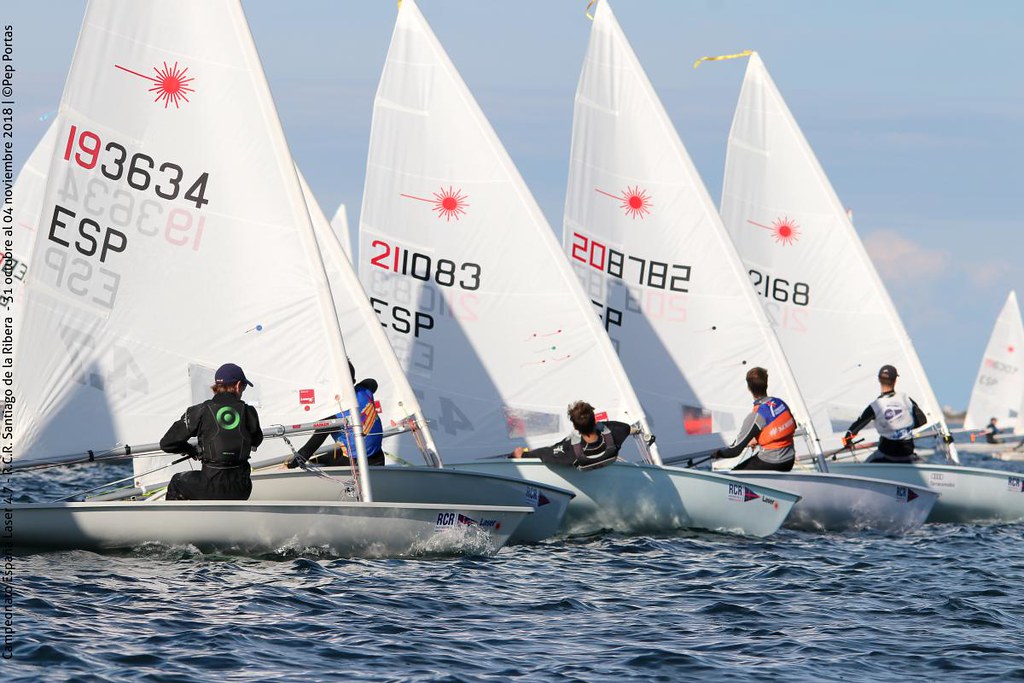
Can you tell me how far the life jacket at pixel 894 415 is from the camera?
669 inches

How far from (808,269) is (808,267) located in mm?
33

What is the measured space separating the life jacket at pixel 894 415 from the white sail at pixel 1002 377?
33427mm

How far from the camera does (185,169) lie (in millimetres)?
12109

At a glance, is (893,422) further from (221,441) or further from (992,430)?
(992,430)

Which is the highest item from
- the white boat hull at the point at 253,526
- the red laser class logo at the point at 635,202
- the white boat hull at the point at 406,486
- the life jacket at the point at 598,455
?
the red laser class logo at the point at 635,202

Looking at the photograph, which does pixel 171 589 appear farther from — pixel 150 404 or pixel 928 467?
pixel 928 467

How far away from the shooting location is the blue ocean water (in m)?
7.90

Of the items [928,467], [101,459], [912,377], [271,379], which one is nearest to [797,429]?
[928,467]

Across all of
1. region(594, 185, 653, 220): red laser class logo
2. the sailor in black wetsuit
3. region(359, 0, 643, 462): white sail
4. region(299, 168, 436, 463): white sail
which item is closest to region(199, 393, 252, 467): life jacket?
region(299, 168, 436, 463): white sail

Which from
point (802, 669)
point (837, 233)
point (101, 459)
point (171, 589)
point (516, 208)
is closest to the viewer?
point (802, 669)

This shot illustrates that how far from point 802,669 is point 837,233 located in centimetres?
1340

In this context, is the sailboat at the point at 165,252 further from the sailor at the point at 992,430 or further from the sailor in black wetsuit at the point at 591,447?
the sailor at the point at 992,430

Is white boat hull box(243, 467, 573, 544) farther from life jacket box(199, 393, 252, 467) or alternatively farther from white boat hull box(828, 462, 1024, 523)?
white boat hull box(828, 462, 1024, 523)

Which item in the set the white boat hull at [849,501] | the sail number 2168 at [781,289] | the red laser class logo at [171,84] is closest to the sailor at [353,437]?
the red laser class logo at [171,84]
